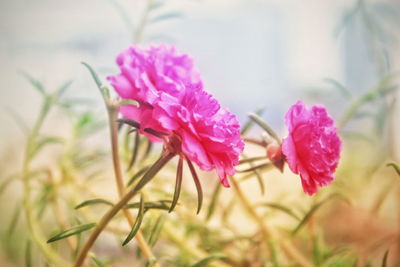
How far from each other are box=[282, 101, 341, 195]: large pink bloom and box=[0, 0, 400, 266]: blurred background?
0.90 ft

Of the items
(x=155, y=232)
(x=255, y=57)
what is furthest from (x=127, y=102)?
(x=255, y=57)

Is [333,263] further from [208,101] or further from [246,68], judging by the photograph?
[246,68]

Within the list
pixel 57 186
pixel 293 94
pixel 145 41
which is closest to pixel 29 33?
pixel 145 41

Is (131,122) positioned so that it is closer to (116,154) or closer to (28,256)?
(116,154)

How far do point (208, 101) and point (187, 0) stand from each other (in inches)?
22.5

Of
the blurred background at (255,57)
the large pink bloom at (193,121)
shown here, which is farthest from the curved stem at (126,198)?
the blurred background at (255,57)

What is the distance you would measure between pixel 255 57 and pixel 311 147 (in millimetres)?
691

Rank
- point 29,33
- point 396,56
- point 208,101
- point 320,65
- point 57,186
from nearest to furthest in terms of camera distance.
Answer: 1. point 208,101
2. point 57,186
3. point 29,33
4. point 396,56
5. point 320,65

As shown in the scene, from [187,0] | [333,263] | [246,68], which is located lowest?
[333,263]

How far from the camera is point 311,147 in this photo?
1.19ft

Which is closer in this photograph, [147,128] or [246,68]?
[147,128]

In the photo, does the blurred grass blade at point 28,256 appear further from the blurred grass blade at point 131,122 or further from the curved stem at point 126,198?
the blurred grass blade at point 131,122

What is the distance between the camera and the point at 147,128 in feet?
1.22

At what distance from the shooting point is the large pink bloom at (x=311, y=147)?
36 cm
